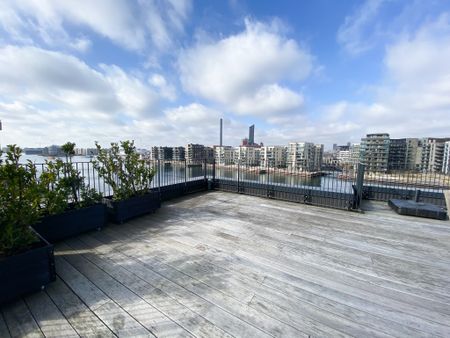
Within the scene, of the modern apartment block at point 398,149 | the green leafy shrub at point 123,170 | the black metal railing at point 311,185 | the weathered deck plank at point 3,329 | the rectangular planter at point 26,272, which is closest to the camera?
the weathered deck plank at point 3,329

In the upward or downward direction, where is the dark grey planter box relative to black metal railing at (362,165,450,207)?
downward

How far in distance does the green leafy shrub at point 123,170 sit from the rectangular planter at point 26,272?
1805mm

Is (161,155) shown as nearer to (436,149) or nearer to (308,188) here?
(308,188)

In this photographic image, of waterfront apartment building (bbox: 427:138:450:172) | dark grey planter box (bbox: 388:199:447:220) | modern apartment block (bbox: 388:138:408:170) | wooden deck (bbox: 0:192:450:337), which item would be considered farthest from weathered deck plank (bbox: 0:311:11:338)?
waterfront apartment building (bbox: 427:138:450:172)

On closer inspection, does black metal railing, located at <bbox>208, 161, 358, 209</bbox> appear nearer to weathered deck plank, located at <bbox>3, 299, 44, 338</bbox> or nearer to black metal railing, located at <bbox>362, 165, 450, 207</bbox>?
black metal railing, located at <bbox>362, 165, 450, 207</bbox>

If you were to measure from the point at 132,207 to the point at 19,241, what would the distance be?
1.78 m

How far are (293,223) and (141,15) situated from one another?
23.3 ft

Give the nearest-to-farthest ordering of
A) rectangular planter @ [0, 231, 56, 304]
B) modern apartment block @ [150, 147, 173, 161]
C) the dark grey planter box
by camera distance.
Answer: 1. rectangular planter @ [0, 231, 56, 304]
2. the dark grey planter box
3. modern apartment block @ [150, 147, 173, 161]

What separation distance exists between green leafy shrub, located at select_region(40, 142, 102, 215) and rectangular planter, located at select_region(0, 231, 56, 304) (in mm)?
911

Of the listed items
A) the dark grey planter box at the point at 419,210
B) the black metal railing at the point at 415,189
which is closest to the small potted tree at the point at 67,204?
the dark grey planter box at the point at 419,210

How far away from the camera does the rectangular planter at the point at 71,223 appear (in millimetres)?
2451

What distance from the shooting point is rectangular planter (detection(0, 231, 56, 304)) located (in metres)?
1.45

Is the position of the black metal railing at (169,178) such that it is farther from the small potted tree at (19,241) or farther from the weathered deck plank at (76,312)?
the weathered deck plank at (76,312)

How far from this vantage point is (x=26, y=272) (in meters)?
1.56
